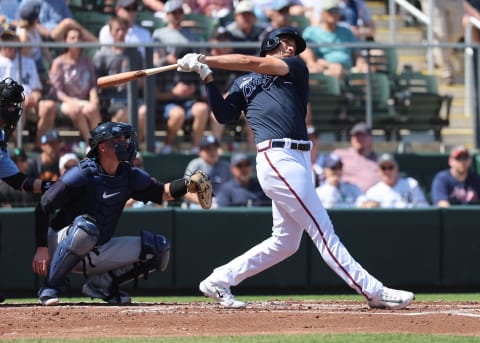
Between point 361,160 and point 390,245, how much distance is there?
150cm

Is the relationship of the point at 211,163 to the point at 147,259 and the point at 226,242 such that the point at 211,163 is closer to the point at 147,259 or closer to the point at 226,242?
the point at 226,242

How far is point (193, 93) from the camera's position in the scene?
11.8m

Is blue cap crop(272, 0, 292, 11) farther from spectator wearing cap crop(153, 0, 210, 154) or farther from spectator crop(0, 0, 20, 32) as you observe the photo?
spectator crop(0, 0, 20, 32)

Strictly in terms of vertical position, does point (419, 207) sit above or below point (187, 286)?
above

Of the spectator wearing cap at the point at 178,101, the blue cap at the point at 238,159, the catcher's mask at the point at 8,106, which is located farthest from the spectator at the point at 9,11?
the catcher's mask at the point at 8,106

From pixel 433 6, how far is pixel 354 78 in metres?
3.43

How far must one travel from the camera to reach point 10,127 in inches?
303

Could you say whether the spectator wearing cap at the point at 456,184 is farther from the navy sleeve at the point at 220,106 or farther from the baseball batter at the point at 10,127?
the baseball batter at the point at 10,127

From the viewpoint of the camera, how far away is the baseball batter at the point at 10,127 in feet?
25.0

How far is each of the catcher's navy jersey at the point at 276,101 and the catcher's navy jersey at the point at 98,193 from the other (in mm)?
1034

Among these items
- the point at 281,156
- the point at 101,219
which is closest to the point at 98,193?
the point at 101,219

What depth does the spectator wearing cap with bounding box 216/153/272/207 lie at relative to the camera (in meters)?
10.7

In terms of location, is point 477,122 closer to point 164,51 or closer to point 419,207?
point 419,207

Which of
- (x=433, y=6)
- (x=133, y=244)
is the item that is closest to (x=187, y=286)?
(x=133, y=244)
